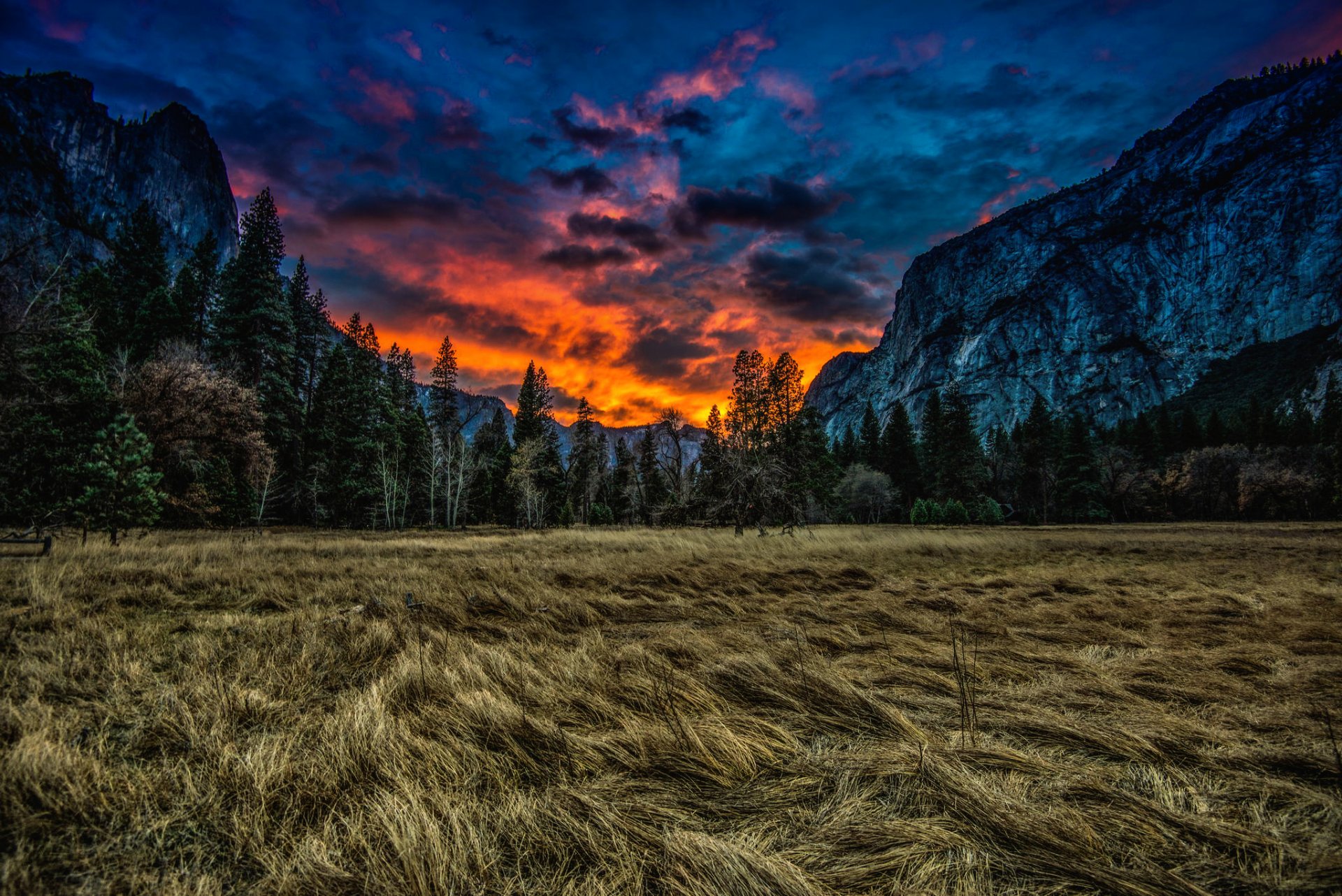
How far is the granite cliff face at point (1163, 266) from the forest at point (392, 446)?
5711cm

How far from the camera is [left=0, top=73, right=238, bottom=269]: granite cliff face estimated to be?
62.3 metres

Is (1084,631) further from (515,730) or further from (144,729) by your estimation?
(144,729)

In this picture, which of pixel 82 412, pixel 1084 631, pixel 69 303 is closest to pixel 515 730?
pixel 1084 631

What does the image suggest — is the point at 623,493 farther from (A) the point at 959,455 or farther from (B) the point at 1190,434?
(B) the point at 1190,434

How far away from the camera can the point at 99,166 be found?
75562 millimetres

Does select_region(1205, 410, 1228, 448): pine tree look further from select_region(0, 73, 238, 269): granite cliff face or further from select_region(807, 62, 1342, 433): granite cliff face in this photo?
select_region(0, 73, 238, 269): granite cliff face

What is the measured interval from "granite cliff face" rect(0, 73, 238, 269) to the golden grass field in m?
74.3

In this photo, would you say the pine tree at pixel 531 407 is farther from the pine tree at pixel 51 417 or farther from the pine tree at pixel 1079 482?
the pine tree at pixel 1079 482

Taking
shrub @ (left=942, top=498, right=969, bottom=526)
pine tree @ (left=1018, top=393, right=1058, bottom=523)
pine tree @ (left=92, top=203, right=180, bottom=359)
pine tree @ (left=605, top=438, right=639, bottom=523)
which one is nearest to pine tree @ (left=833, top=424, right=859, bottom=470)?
pine tree @ (left=1018, top=393, right=1058, bottom=523)

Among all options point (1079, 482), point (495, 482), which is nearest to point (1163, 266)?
point (1079, 482)

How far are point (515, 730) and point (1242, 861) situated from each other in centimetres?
279

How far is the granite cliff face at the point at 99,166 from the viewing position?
6231 centimetres

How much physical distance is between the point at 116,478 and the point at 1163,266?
186994mm

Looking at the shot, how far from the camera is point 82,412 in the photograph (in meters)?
11.5
